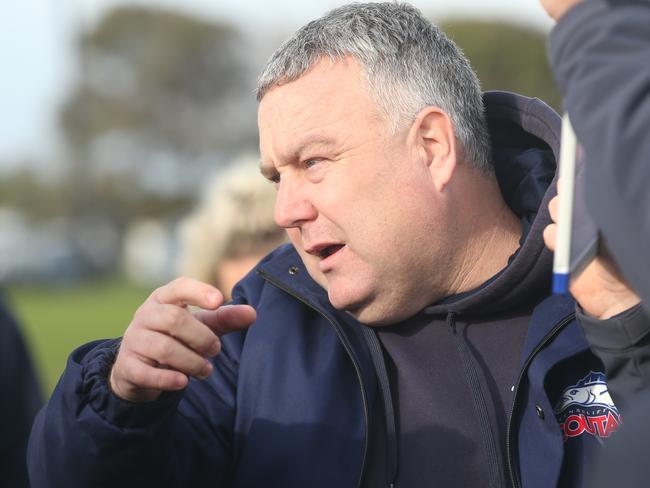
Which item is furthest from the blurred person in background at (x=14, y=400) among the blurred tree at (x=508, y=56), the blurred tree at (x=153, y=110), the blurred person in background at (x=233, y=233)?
the blurred tree at (x=153, y=110)

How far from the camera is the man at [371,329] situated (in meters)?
2.54

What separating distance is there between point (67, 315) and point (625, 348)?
21.6 meters

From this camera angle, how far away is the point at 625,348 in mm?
2176

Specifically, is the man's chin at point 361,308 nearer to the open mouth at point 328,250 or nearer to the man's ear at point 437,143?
the open mouth at point 328,250

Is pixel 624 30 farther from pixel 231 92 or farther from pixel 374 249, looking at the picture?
pixel 231 92

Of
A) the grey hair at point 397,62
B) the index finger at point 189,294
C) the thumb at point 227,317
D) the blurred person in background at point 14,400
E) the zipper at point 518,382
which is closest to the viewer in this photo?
the index finger at point 189,294

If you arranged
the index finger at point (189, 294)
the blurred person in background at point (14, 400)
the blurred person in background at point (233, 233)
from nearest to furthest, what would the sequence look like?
1. the index finger at point (189, 294)
2. the blurred person in background at point (14, 400)
3. the blurred person in background at point (233, 233)

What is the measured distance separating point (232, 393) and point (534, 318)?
826mm

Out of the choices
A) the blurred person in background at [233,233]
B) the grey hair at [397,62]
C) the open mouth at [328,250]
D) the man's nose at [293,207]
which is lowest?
the blurred person in background at [233,233]

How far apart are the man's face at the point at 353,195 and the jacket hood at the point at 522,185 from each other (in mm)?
168

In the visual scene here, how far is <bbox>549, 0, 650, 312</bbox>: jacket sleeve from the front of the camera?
1560 mm

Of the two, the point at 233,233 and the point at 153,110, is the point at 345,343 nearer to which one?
the point at 233,233

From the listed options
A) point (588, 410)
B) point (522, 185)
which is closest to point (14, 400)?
point (522, 185)

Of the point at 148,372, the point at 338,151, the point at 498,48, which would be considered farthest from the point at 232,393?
the point at 498,48
